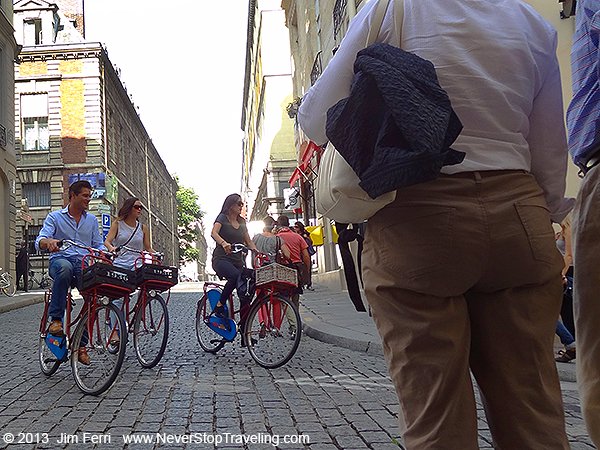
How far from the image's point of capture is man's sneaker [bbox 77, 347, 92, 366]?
556cm

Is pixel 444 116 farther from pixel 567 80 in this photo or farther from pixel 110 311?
pixel 567 80

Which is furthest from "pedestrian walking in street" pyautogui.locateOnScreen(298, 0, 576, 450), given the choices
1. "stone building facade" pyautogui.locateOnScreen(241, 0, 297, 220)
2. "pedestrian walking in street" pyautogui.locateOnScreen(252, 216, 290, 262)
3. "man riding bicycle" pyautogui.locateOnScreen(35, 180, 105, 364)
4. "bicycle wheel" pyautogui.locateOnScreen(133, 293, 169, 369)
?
"stone building facade" pyautogui.locateOnScreen(241, 0, 297, 220)

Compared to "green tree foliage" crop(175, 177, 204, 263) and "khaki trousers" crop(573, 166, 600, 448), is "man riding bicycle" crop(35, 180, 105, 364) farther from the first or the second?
"green tree foliage" crop(175, 177, 204, 263)

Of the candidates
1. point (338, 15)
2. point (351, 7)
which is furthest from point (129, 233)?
point (338, 15)

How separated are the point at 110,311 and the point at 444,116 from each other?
14.6ft

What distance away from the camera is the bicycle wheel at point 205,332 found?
24.8 feet

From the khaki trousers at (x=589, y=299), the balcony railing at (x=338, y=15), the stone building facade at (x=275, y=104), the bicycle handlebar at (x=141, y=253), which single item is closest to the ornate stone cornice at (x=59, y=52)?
the stone building facade at (x=275, y=104)

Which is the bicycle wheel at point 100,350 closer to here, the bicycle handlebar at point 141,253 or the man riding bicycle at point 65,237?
the man riding bicycle at point 65,237

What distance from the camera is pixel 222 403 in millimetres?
4887

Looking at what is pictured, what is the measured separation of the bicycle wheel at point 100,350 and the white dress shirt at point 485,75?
370 cm

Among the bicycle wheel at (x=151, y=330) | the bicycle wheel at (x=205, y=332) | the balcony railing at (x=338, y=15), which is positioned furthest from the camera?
the balcony railing at (x=338, y=15)

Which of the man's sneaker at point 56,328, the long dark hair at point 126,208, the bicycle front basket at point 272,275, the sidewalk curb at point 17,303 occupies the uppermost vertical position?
the long dark hair at point 126,208

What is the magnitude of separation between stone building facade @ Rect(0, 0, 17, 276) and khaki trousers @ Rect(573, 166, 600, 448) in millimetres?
23881

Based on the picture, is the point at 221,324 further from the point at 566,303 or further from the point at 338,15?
the point at 338,15
